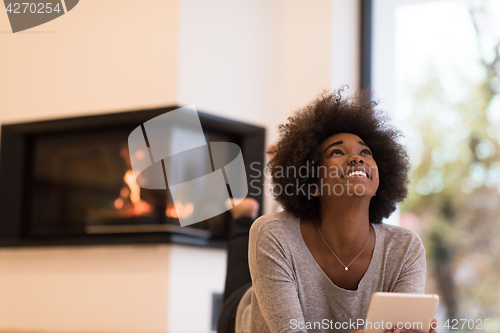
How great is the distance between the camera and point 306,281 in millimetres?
1676

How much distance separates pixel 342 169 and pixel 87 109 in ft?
7.29

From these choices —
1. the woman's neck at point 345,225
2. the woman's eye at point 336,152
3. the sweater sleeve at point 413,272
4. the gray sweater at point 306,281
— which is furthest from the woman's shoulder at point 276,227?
the sweater sleeve at point 413,272

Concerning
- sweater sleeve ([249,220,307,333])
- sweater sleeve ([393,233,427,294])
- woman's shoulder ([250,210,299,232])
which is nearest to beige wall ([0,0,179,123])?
woman's shoulder ([250,210,299,232])

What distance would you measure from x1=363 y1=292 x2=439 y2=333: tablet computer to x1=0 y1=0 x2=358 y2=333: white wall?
1.88 m

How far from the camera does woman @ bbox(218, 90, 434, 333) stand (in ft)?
5.45

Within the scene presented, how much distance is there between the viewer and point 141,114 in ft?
10.8

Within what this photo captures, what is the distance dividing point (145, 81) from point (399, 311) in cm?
232

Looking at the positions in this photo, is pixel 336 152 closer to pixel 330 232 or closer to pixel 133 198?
pixel 330 232

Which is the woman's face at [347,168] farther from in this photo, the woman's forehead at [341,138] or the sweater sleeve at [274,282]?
the sweater sleeve at [274,282]

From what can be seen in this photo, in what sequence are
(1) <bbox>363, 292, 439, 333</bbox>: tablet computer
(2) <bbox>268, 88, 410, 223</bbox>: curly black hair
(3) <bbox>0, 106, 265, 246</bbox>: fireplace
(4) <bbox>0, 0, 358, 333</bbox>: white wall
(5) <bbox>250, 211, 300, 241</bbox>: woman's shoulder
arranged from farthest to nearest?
(3) <bbox>0, 106, 265, 246</bbox>: fireplace
(4) <bbox>0, 0, 358, 333</bbox>: white wall
(2) <bbox>268, 88, 410, 223</bbox>: curly black hair
(5) <bbox>250, 211, 300, 241</bbox>: woman's shoulder
(1) <bbox>363, 292, 439, 333</bbox>: tablet computer

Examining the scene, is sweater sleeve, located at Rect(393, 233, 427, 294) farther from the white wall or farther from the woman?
the white wall

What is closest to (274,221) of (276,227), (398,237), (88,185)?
(276,227)

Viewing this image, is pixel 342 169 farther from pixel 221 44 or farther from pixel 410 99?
pixel 410 99

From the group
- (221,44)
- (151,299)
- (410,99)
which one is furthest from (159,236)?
(410,99)
